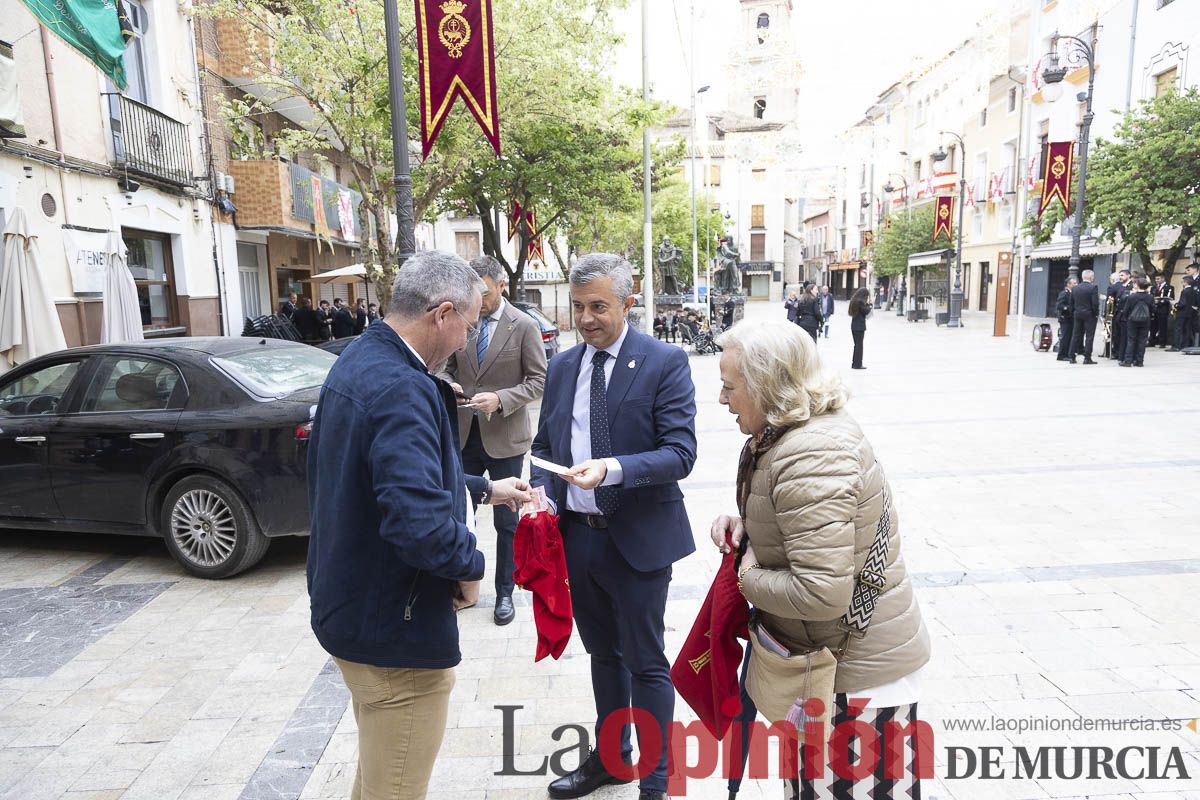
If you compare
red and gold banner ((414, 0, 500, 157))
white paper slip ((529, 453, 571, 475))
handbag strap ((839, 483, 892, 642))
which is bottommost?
handbag strap ((839, 483, 892, 642))

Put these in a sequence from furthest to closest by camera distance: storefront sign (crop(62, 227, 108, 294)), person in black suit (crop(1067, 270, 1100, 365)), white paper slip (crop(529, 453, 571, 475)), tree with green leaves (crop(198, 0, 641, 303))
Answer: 1. person in black suit (crop(1067, 270, 1100, 365))
2. storefront sign (crop(62, 227, 108, 294))
3. tree with green leaves (crop(198, 0, 641, 303))
4. white paper slip (crop(529, 453, 571, 475))

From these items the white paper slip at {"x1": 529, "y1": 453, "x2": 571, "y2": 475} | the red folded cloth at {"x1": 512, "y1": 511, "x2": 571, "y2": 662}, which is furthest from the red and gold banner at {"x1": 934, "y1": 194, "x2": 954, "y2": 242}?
the red folded cloth at {"x1": 512, "y1": 511, "x2": 571, "y2": 662}

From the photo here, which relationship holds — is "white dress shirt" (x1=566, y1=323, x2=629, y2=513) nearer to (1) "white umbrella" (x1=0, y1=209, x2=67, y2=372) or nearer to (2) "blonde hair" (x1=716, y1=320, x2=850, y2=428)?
(2) "blonde hair" (x1=716, y1=320, x2=850, y2=428)

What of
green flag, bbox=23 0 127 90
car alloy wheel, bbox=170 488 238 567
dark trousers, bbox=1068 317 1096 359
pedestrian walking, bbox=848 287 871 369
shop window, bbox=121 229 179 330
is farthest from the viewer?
dark trousers, bbox=1068 317 1096 359

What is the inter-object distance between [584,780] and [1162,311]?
63.3ft

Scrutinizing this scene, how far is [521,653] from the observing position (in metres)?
4.06

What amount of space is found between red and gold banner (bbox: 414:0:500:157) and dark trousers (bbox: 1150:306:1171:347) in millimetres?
17052

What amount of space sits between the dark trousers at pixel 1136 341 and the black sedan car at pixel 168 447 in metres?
14.8

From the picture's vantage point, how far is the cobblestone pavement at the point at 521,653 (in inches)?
122

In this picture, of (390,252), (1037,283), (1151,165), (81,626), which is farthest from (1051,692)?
(1037,283)

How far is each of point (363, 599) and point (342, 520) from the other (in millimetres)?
217

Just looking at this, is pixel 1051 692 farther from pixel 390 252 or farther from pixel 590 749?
pixel 390 252

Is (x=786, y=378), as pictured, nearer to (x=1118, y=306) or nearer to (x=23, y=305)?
(x=23, y=305)

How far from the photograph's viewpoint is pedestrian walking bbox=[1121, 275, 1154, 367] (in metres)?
13.9
